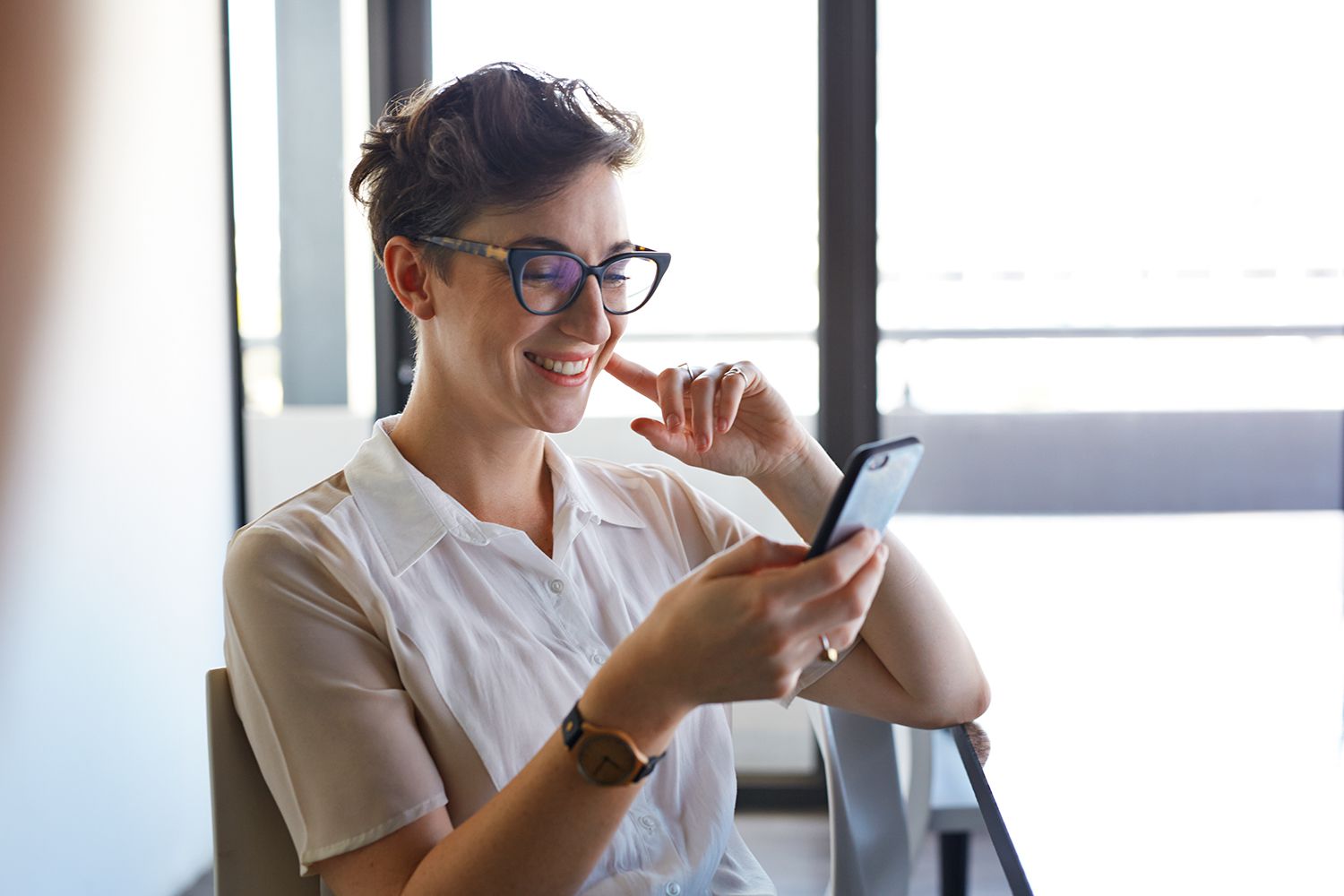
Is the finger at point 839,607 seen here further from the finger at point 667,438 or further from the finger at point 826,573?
the finger at point 667,438

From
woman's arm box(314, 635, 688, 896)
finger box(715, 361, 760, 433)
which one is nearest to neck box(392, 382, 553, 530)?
finger box(715, 361, 760, 433)

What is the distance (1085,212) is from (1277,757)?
2.11 m

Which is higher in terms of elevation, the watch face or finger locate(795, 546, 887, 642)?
finger locate(795, 546, 887, 642)

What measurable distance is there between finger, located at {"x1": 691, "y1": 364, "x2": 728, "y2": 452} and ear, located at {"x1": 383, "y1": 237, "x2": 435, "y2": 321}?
0.32m

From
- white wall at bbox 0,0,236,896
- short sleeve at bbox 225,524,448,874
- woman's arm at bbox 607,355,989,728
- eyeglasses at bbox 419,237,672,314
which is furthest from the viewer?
white wall at bbox 0,0,236,896

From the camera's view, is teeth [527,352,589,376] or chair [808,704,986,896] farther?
chair [808,704,986,896]

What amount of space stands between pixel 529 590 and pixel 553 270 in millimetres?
349

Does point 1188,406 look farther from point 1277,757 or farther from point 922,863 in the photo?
point 1277,757

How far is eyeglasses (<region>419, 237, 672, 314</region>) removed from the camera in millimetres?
1169

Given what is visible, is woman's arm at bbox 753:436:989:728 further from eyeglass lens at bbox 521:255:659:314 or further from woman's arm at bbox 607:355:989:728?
eyeglass lens at bbox 521:255:659:314

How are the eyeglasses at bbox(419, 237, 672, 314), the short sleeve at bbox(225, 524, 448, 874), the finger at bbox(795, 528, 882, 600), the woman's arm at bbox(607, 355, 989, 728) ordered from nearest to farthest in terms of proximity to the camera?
the finger at bbox(795, 528, 882, 600)
the short sleeve at bbox(225, 524, 448, 874)
the eyeglasses at bbox(419, 237, 672, 314)
the woman's arm at bbox(607, 355, 989, 728)

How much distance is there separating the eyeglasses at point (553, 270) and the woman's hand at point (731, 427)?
0.40ft

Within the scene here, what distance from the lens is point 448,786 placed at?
42.9 inches

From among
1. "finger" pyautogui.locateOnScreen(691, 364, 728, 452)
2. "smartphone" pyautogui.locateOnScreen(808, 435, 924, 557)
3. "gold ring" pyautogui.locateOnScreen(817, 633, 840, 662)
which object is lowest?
"gold ring" pyautogui.locateOnScreen(817, 633, 840, 662)
